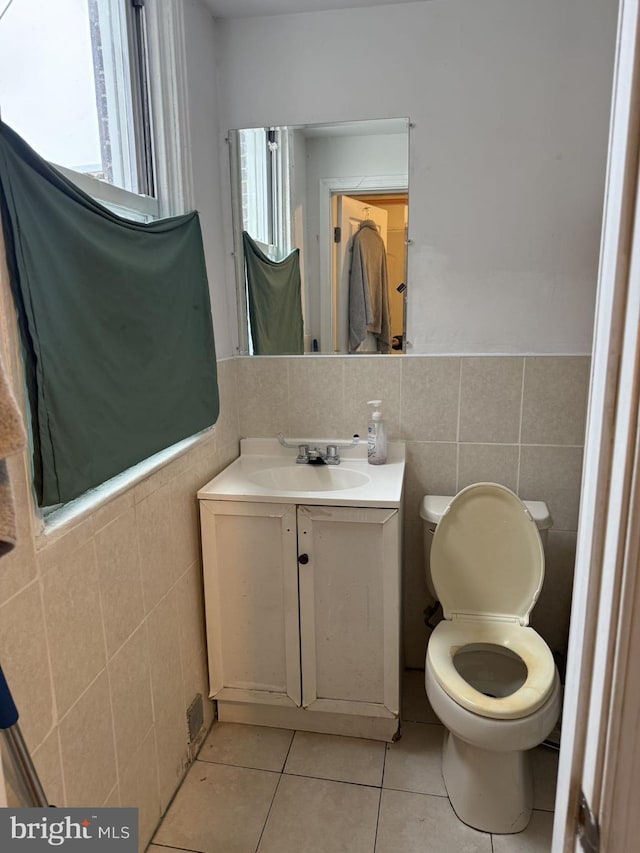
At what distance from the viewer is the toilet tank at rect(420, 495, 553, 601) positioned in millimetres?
2020

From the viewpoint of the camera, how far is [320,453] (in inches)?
88.7

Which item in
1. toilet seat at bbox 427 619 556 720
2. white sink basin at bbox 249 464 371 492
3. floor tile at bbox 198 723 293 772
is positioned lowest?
floor tile at bbox 198 723 293 772

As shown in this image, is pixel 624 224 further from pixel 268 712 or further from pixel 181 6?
pixel 268 712

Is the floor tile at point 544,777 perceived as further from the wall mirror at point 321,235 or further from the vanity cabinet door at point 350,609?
the wall mirror at point 321,235

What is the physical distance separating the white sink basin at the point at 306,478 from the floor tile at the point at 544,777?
1.09m

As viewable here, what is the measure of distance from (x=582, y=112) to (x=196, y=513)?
1.81m

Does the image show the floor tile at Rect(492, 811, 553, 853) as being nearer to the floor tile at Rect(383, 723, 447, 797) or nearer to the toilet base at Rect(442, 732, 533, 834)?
the toilet base at Rect(442, 732, 533, 834)

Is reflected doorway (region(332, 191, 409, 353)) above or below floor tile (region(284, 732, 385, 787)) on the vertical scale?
above

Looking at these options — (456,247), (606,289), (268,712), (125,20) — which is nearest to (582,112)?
(456,247)

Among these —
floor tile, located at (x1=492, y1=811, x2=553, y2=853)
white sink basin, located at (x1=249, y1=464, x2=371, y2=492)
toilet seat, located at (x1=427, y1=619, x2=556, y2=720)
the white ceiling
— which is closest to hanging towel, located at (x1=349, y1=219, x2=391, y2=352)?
white sink basin, located at (x1=249, y1=464, x2=371, y2=492)

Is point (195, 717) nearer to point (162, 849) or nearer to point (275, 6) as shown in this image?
point (162, 849)

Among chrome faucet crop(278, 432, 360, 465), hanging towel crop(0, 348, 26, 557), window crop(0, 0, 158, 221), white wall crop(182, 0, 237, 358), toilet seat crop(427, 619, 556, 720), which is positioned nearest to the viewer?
hanging towel crop(0, 348, 26, 557)

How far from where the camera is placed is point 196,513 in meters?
1.96

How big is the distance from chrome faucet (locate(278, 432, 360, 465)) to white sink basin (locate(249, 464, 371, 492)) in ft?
0.06
